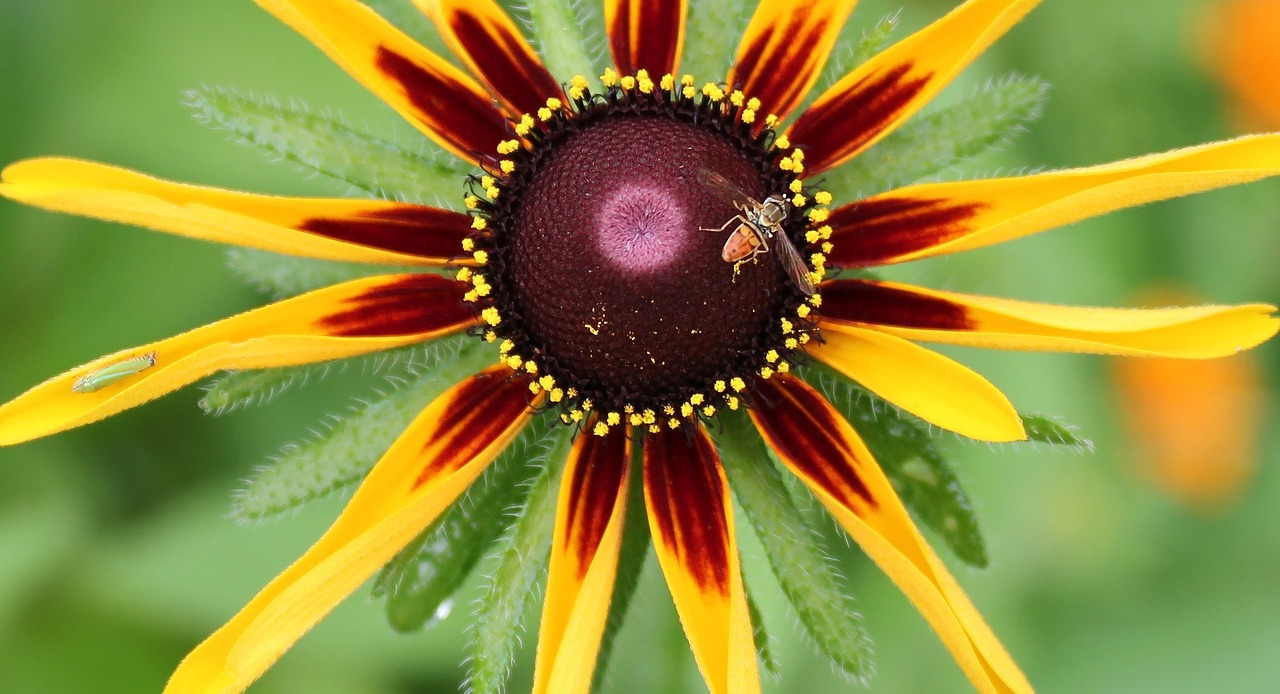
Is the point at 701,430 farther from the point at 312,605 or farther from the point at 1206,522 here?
the point at 1206,522

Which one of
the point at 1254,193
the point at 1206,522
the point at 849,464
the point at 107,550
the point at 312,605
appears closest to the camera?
the point at 312,605

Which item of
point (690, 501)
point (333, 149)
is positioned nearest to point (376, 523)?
point (690, 501)

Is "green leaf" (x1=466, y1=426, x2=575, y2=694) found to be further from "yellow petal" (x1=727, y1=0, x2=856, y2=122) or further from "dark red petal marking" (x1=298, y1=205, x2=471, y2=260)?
"yellow petal" (x1=727, y1=0, x2=856, y2=122)

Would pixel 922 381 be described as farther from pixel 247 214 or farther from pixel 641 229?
pixel 247 214

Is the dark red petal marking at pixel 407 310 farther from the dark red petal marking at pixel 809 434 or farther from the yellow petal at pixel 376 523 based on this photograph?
the dark red petal marking at pixel 809 434

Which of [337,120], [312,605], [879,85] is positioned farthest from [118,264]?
[879,85]

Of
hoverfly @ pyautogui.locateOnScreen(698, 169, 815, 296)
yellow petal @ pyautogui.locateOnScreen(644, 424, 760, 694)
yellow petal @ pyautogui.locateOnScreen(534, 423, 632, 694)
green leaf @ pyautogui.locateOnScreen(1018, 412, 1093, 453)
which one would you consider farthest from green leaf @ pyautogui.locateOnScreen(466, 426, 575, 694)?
green leaf @ pyautogui.locateOnScreen(1018, 412, 1093, 453)

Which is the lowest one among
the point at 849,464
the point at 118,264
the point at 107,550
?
→ the point at 849,464

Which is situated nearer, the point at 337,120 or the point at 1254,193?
the point at 337,120
